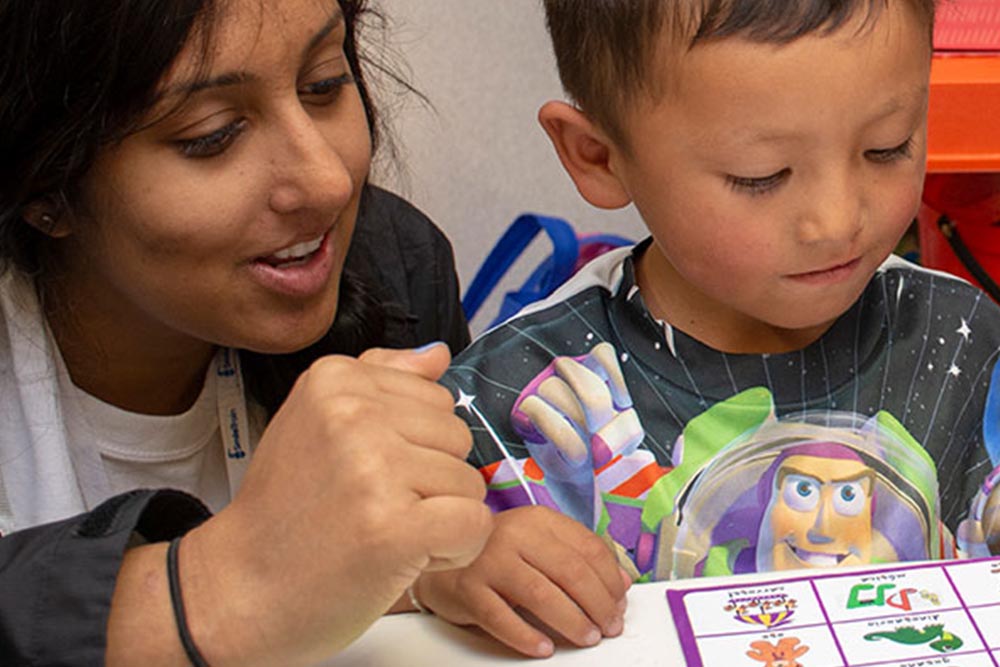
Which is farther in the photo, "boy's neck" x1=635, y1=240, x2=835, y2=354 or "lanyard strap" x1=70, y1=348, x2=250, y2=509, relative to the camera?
"lanyard strap" x1=70, y1=348, x2=250, y2=509

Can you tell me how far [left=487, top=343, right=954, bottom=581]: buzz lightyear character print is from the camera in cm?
86

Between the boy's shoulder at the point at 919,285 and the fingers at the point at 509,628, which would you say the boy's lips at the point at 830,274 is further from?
Result: the fingers at the point at 509,628

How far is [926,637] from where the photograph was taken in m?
0.69

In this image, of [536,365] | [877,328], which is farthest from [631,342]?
[877,328]

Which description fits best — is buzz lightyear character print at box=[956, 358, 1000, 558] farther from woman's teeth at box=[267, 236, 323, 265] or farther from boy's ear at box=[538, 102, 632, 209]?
woman's teeth at box=[267, 236, 323, 265]

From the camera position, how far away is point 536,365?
901 millimetres

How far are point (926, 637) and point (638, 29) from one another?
396mm

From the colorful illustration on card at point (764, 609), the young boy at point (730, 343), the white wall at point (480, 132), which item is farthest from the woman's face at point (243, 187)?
the white wall at point (480, 132)

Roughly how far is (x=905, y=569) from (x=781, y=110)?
0.28m

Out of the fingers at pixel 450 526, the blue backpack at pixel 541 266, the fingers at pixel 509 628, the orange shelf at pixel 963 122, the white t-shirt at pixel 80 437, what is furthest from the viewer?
the blue backpack at pixel 541 266

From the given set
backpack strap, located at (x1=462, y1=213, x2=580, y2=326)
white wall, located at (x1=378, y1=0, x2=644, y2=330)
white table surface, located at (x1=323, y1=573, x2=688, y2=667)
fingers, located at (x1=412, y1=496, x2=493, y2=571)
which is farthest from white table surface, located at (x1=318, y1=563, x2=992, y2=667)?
white wall, located at (x1=378, y1=0, x2=644, y2=330)

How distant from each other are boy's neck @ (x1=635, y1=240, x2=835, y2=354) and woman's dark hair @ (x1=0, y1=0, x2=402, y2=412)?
0.36 m

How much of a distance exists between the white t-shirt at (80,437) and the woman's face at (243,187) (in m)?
0.10

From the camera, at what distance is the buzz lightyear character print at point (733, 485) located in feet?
2.81
